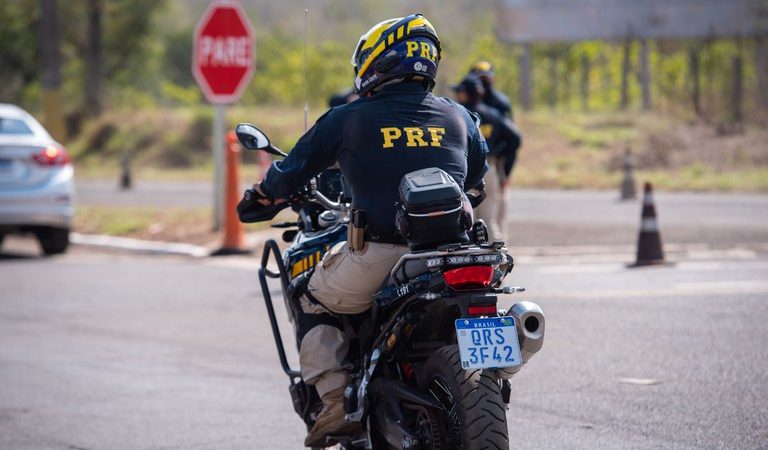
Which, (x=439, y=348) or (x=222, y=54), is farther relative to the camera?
(x=222, y=54)

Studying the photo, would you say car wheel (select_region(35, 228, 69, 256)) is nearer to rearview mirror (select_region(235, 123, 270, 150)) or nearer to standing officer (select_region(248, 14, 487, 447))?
rearview mirror (select_region(235, 123, 270, 150))

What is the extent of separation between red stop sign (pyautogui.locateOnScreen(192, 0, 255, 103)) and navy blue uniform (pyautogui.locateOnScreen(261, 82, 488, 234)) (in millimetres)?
11455

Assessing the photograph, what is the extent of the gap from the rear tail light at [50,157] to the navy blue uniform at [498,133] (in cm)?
563

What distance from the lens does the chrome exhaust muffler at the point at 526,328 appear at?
480 cm

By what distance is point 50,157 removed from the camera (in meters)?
16.2

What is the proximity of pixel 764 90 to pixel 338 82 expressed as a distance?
23.7 meters

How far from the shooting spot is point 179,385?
837cm

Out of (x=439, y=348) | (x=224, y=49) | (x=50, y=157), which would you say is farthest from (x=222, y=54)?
(x=439, y=348)

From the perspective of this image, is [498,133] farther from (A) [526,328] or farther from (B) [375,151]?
(A) [526,328]

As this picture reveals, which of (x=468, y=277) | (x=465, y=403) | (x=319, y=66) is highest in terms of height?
(x=468, y=277)

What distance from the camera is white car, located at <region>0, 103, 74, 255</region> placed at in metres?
15.8

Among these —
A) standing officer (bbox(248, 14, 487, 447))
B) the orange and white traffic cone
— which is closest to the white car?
the orange and white traffic cone

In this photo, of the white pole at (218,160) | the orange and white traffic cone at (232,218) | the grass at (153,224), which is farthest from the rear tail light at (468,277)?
the grass at (153,224)

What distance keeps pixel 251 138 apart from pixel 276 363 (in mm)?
3587
